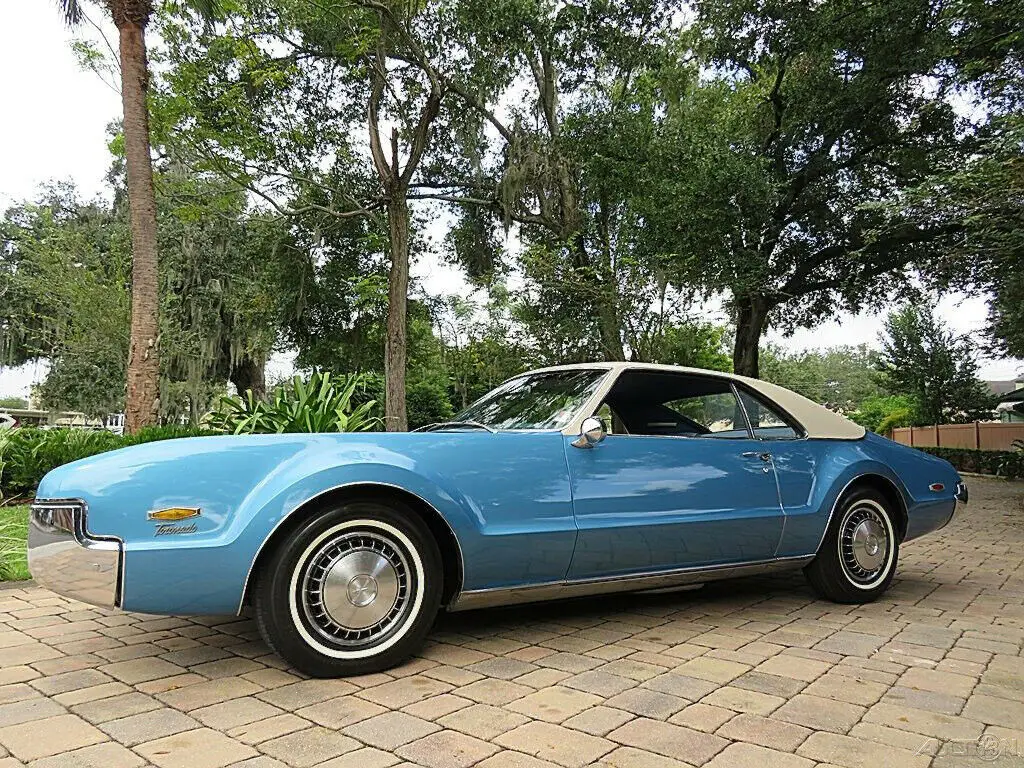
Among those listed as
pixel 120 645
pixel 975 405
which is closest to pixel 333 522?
pixel 120 645

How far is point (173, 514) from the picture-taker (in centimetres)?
277

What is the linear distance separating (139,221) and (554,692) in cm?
955

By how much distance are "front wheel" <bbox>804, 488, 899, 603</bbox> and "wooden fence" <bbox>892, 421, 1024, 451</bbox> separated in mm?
18746

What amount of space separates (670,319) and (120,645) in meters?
13.6

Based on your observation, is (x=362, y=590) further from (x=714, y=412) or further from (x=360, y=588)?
(x=714, y=412)

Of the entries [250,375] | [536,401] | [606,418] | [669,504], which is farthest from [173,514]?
[250,375]

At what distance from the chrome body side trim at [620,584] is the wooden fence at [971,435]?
64.8 ft

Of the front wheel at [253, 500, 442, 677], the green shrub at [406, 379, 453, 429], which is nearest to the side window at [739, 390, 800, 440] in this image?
the front wheel at [253, 500, 442, 677]

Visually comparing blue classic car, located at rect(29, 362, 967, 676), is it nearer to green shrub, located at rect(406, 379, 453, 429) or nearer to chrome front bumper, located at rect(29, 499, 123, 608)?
chrome front bumper, located at rect(29, 499, 123, 608)

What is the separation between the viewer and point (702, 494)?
3867 millimetres

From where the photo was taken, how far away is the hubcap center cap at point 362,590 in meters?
2.99

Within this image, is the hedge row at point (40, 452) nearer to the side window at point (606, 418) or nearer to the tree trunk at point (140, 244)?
the tree trunk at point (140, 244)

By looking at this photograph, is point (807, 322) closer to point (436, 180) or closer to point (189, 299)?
point (436, 180)

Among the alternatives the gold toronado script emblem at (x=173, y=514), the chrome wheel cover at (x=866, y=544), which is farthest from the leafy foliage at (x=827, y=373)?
the gold toronado script emblem at (x=173, y=514)
